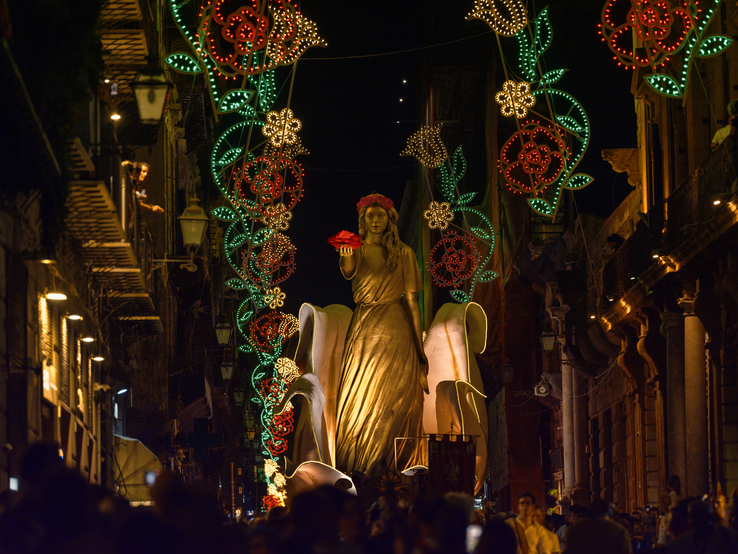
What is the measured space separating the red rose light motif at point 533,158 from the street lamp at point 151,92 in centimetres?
433

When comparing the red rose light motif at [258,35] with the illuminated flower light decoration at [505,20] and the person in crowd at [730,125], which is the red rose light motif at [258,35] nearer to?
the illuminated flower light decoration at [505,20]

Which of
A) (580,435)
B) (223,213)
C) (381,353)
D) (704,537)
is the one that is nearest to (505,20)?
(381,353)

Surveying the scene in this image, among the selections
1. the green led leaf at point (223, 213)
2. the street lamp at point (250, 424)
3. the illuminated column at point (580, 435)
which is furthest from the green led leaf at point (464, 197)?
the street lamp at point (250, 424)

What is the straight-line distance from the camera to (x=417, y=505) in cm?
705

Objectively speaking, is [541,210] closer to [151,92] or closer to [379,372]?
[379,372]

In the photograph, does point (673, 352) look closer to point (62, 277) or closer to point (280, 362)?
point (62, 277)

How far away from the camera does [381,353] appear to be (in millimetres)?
16453

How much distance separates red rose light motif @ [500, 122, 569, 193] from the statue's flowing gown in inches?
76.1

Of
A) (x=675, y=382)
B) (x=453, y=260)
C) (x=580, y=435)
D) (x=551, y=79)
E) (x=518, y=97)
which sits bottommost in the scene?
(x=580, y=435)

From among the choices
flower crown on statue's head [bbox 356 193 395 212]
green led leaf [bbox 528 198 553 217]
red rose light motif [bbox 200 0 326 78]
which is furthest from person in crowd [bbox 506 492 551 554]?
flower crown on statue's head [bbox 356 193 395 212]

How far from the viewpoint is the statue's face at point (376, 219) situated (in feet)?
53.7


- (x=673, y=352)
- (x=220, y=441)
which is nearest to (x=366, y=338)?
(x=673, y=352)

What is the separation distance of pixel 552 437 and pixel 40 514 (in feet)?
117

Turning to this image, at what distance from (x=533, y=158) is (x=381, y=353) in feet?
11.8
